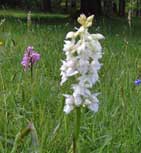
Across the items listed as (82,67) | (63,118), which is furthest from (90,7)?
(82,67)

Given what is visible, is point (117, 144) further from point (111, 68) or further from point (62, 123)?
point (111, 68)

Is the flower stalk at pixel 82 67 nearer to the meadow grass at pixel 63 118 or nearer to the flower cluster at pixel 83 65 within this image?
the flower cluster at pixel 83 65

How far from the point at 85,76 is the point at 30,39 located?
6443 millimetres

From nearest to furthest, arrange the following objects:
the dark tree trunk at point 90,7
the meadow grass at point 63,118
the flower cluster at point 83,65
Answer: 1. the flower cluster at point 83,65
2. the meadow grass at point 63,118
3. the dark tree trunk at point 90,7

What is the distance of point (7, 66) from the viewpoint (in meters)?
5.52

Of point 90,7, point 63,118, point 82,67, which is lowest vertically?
point 63,118

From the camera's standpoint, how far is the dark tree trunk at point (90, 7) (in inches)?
846

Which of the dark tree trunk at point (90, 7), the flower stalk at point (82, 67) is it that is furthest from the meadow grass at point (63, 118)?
the dark tree trunk at point (90, 7)

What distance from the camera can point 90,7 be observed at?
860 inches

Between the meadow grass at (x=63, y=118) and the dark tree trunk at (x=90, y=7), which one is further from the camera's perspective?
the dark tree trunk at (x=90, y=7)

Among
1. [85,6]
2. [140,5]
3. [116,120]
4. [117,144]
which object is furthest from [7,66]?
[140,5]

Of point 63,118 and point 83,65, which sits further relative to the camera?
point 63,118

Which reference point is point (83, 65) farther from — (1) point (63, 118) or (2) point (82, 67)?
(1) point (63, 118)

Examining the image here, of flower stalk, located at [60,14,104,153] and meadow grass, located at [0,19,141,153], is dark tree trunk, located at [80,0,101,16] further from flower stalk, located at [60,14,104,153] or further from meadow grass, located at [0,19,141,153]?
flower stalk, located at [60,14,104,153]
